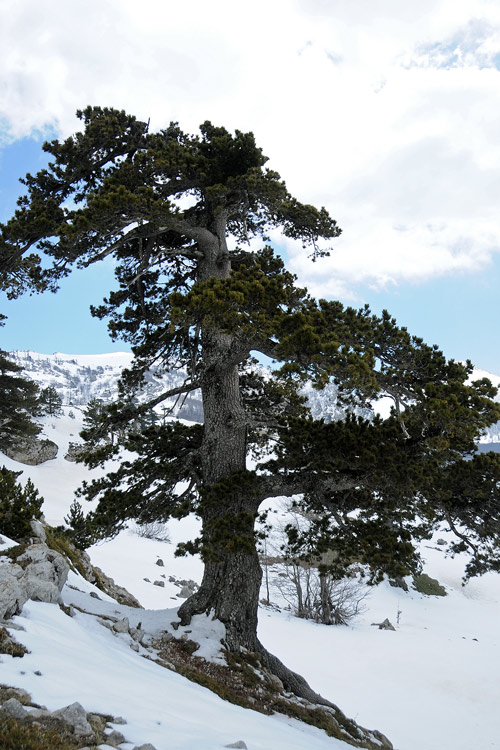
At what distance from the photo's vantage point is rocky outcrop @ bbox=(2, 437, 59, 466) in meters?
38.6

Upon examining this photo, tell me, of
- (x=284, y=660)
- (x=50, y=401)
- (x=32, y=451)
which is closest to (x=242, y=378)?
(x=284, y=660)

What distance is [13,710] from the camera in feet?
9.70

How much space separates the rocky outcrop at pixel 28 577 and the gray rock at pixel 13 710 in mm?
2206

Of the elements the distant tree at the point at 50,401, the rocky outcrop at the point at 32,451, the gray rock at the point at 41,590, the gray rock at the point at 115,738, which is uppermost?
the distant tree at the point at 50,401

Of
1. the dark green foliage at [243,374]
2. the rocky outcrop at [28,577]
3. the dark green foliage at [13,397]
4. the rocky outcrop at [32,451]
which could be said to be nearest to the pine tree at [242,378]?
the dark green foliage at [243,374]

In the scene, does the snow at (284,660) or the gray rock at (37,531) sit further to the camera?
the gray rock at (37,531)

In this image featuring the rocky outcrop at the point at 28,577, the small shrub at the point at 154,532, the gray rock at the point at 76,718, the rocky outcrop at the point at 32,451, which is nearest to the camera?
the gray rock at the point at 76,718

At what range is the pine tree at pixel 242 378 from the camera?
628cm

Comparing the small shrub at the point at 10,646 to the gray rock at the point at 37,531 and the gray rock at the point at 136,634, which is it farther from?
the gray rock at the point at 37,531

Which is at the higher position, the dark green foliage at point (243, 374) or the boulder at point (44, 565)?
the dark green foliage at point (243, 374)

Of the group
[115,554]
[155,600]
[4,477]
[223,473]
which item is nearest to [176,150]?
[223,473]

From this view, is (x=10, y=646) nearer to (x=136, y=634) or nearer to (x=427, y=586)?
(x=136, y=634)

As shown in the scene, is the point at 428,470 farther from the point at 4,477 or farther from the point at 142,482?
the point at 4,477

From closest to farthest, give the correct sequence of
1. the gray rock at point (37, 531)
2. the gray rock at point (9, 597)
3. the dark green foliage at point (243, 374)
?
the gray rock at point (9, 597), the dark green foliage at point (243, 374), the gray rock at point (37, 531)
